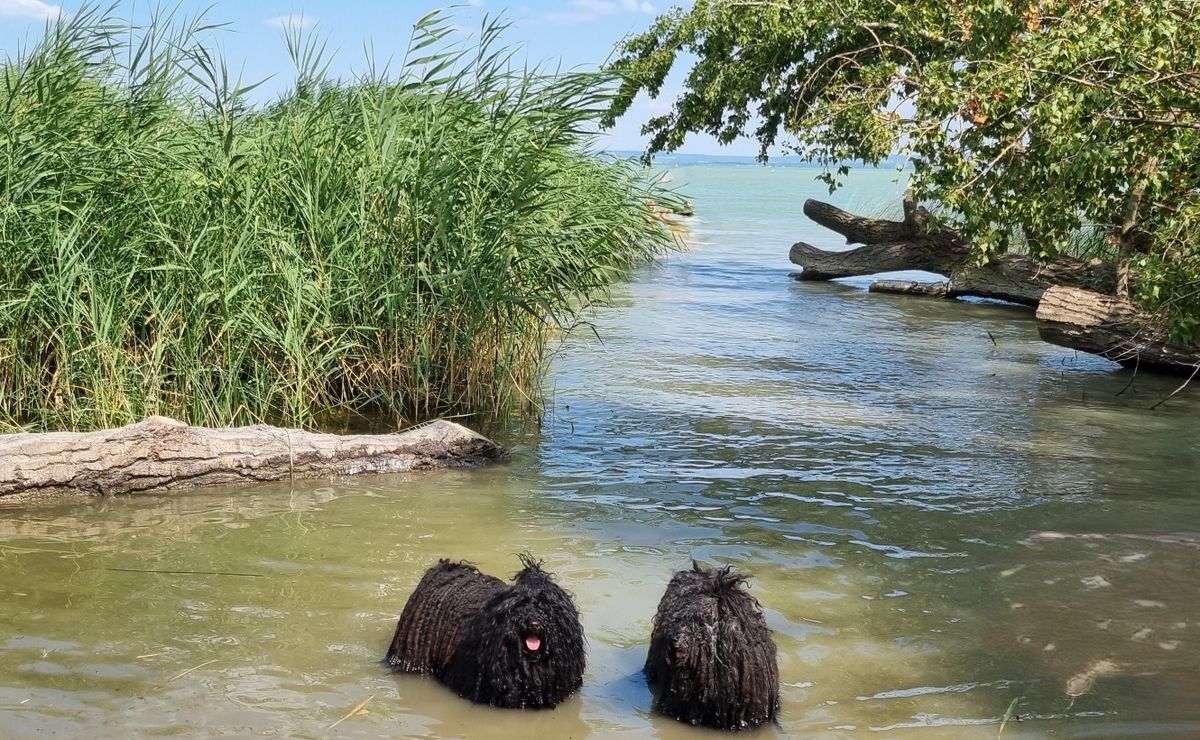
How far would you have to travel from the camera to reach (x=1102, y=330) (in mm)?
11984

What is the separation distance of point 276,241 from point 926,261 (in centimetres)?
1390

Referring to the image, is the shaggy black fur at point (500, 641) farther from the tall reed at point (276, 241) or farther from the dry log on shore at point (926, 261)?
the dry log on shore at point (926, 261)

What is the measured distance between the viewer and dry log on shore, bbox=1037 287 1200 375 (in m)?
11.9

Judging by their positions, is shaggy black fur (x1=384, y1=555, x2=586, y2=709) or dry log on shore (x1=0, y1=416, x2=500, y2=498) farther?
dry log on shore (x1=0, y1=416, x2=500, y2=498)

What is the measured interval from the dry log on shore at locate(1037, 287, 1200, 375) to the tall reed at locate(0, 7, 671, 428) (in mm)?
5235

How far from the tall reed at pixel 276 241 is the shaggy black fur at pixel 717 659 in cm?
438

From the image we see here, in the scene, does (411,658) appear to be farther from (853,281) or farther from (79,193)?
(853,281)

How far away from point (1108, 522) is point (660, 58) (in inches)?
558

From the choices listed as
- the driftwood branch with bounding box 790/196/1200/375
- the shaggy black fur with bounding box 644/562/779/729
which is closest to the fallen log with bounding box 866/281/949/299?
the driftwood branch with bounding box 790/196/1200/375

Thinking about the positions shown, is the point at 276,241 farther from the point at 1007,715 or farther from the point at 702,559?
the point at 1007,715

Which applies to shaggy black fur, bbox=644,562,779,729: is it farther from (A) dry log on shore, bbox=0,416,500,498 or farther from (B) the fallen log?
(B) the fallen log

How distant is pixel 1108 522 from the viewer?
7.11 m

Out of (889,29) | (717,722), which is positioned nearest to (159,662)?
(717,722)

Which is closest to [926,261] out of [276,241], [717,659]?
[276,241]
